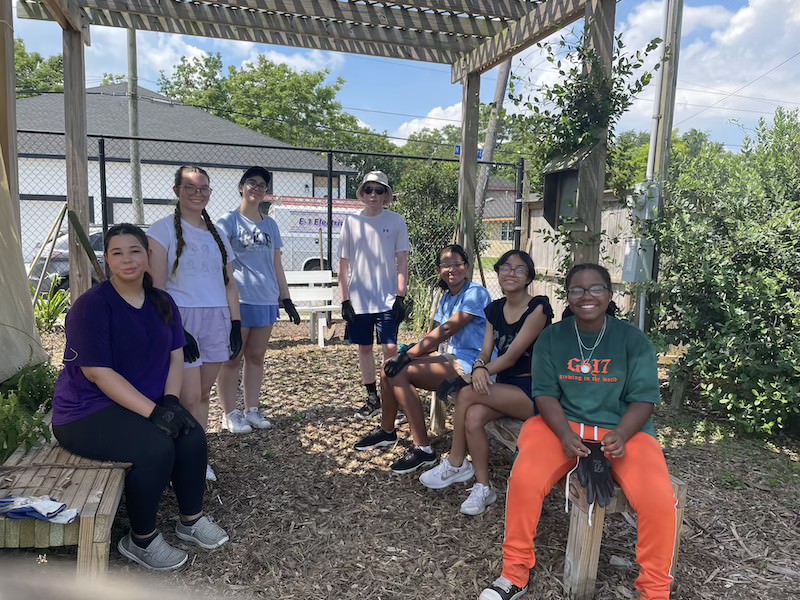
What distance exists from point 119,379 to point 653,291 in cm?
369

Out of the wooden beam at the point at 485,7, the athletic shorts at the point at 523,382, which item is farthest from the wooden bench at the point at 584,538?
the wooden beam at the point at 485,7

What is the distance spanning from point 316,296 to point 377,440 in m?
3.57

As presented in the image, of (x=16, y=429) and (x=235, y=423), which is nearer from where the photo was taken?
(x=16, y=429)

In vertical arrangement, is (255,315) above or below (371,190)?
below

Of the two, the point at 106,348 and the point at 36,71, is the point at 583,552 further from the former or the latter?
the point at 36,71

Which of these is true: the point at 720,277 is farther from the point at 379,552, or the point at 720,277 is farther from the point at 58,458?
the point at 58,458

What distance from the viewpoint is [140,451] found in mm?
2414

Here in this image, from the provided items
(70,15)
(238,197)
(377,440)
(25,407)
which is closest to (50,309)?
(70,15)

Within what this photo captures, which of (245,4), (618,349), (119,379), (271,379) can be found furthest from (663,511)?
(245,4)

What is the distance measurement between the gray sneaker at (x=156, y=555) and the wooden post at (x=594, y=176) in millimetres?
2746

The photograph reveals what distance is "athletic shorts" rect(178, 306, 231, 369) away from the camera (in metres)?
3.13

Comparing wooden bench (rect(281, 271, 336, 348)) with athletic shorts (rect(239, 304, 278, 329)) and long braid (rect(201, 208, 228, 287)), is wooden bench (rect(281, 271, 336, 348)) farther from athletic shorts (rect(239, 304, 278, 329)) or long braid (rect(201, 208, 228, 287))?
long braid (rect(201, 208, 228, 287))

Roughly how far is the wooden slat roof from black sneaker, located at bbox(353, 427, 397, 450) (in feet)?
→ 9.83

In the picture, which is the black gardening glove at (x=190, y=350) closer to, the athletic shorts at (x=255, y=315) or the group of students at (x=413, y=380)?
the group of students at (x=413, y=380)
